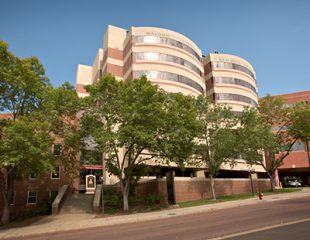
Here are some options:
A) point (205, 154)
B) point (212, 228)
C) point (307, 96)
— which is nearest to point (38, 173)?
point (212, 228)

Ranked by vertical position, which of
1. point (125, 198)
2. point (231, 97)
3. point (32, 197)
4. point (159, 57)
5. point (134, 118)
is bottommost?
point (125, 198)

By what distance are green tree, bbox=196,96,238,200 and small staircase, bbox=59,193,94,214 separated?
12.5 metres

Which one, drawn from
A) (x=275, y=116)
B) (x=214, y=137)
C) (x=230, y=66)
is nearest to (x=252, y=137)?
(x=214, y=137)

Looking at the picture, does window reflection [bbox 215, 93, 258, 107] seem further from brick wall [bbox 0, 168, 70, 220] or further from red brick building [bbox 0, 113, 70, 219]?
red brick building [bbox 0, 113, 70, 219]

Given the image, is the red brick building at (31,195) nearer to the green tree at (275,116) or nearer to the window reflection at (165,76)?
the window reflection at (165,76)

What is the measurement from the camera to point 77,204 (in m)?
24.6

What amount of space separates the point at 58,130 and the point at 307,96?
5575cm

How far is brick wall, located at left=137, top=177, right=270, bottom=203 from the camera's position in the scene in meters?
24.9

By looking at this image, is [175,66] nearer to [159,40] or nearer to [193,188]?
[159,40]

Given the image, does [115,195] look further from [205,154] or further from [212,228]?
[212,228]

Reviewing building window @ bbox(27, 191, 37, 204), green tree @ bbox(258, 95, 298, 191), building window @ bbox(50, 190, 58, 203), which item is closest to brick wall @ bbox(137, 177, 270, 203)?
green tree @ bbox(258, 95, 298, 191)

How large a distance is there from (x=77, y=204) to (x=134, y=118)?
11.7 metres

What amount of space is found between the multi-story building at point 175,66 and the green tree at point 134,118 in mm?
15843

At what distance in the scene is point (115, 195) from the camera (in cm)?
2456
